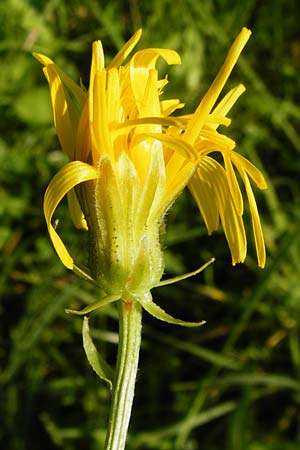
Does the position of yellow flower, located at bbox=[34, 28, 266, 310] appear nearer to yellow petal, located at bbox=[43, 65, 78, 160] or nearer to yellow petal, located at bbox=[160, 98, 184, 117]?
yellow petal, located at bbox=[43, 65, 78, 160]

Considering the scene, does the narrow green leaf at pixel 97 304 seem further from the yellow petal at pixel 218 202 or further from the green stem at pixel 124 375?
the yellow petal at pixel 218 202

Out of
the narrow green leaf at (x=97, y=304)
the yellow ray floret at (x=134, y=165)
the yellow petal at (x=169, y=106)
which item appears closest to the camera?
the narrow green leaf at (x=97, y=304)

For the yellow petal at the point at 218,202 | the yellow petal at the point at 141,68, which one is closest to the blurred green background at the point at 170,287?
the yellow petal at the point at 218,202

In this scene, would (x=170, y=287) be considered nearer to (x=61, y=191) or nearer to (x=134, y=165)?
(x=134, y=165)

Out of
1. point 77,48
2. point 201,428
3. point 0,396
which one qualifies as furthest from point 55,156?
point 201,428

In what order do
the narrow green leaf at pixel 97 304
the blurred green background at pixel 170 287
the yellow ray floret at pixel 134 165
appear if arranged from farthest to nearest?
the blurred green background at pixel 170 287
the yellow ray floret at pixel 134 165
the narrow green leaf at pixel 97 304

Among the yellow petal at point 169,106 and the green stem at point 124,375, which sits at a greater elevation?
the yellow petal at point 169,106
